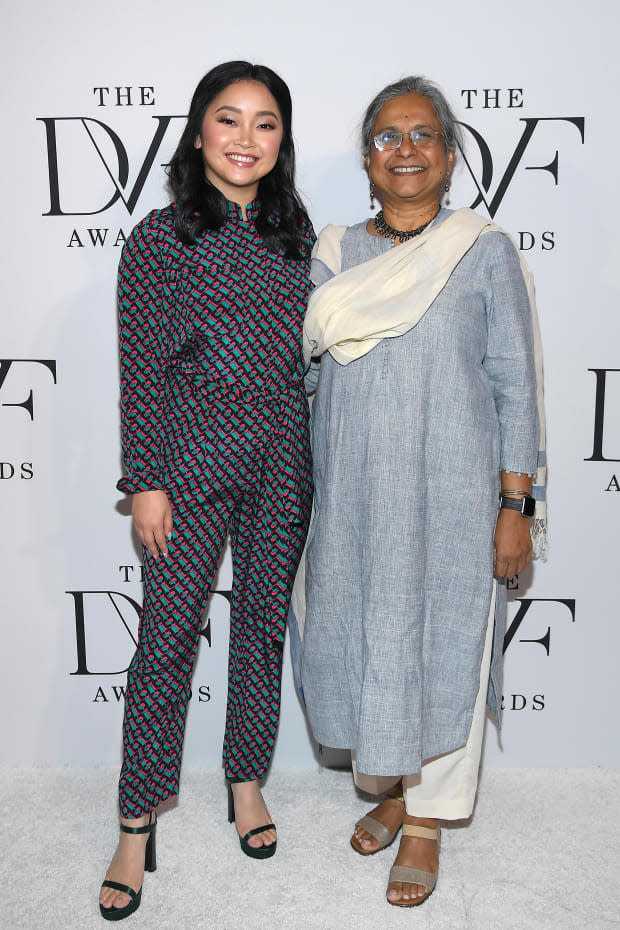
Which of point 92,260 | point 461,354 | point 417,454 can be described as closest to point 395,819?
point 417,454

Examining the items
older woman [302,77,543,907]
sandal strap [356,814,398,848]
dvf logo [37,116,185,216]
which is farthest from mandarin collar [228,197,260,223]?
sandal strap [356,814,398,848]

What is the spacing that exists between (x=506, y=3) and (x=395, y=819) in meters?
1.74

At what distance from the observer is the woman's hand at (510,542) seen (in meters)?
1.53

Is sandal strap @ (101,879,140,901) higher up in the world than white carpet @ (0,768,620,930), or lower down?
higher up

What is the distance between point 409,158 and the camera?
4.87 feet

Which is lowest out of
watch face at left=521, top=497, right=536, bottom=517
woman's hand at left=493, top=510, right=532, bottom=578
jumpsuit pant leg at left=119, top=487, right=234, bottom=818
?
jumpsuit pant leg at left=119, top=487, right=234, bottom=818

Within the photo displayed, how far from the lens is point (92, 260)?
1834 millimetres

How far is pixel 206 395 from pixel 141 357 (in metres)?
0.13

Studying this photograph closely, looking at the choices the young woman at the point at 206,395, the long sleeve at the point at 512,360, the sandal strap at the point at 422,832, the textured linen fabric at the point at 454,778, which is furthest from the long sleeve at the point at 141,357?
the sandal strap at the point at 422,832

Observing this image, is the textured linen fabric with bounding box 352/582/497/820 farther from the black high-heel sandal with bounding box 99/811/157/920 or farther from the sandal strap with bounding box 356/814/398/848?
the black high-heel sandal with bounding box 99/811/157/920

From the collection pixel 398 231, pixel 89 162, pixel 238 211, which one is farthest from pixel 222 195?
pixel 89 162

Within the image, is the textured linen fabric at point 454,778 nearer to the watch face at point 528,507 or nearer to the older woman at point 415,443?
the older woman at point 415,443

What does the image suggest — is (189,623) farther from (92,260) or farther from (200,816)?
(92,260)

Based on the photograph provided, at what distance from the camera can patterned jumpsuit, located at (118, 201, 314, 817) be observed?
1471 mm
